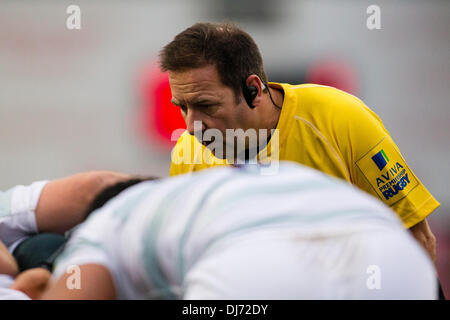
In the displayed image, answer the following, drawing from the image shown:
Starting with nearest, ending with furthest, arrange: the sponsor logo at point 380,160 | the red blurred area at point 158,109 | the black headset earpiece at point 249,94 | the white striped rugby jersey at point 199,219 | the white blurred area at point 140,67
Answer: the white striped rugby jersey at point 199,219 → the sponsor logo at point 380,160 → the black headset earpiece at point 249,94 → the white blurred area at point 140,67 → the red blurred area at point 158,109

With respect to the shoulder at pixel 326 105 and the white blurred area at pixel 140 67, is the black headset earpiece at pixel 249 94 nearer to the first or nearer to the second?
the shoulder at pixel 326 105

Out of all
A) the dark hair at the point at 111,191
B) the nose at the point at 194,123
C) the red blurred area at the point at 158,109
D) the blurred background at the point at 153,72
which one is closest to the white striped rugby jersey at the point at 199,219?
the dark hair at the point at 111,191

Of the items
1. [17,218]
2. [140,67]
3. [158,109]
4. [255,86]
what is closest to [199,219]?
[17,218]

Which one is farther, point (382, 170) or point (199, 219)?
point (382, 170)

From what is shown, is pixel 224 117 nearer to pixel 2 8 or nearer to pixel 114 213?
pixel 114 213

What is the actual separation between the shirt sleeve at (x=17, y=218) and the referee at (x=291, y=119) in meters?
0.52

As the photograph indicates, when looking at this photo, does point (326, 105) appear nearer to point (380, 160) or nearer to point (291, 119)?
point (291, 119)

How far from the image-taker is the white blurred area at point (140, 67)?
4184 mm

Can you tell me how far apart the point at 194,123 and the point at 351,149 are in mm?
482

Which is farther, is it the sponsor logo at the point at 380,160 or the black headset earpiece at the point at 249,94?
the black headset earpiece at the point at 249,94

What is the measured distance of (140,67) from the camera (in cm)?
448
